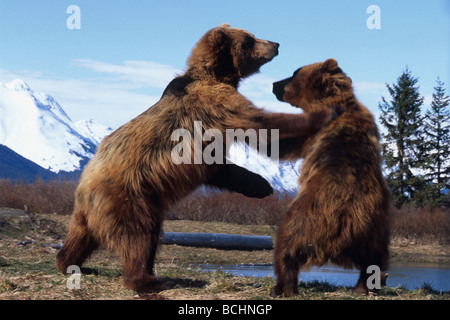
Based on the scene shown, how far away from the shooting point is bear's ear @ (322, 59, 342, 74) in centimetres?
566

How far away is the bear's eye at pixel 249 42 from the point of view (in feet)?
20.0

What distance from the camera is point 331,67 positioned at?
5672 mm

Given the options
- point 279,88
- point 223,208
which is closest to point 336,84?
point 279,88

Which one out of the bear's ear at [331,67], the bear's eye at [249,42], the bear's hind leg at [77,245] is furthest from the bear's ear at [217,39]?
the bear's hind leg at [77,245]

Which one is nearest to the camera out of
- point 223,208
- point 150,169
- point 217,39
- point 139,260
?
point 139,260

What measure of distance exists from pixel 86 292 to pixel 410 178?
3112 centimetres

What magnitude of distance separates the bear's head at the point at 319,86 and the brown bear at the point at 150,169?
47 centimetres

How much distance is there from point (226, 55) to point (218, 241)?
1088 centimetres

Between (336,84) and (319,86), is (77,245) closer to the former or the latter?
(319,86)

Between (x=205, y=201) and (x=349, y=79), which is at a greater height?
(x=349, y=79)

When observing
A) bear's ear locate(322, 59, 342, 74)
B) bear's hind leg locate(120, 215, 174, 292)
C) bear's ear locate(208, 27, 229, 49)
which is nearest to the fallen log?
bear's ear locate(208, 27, 229, 49)
